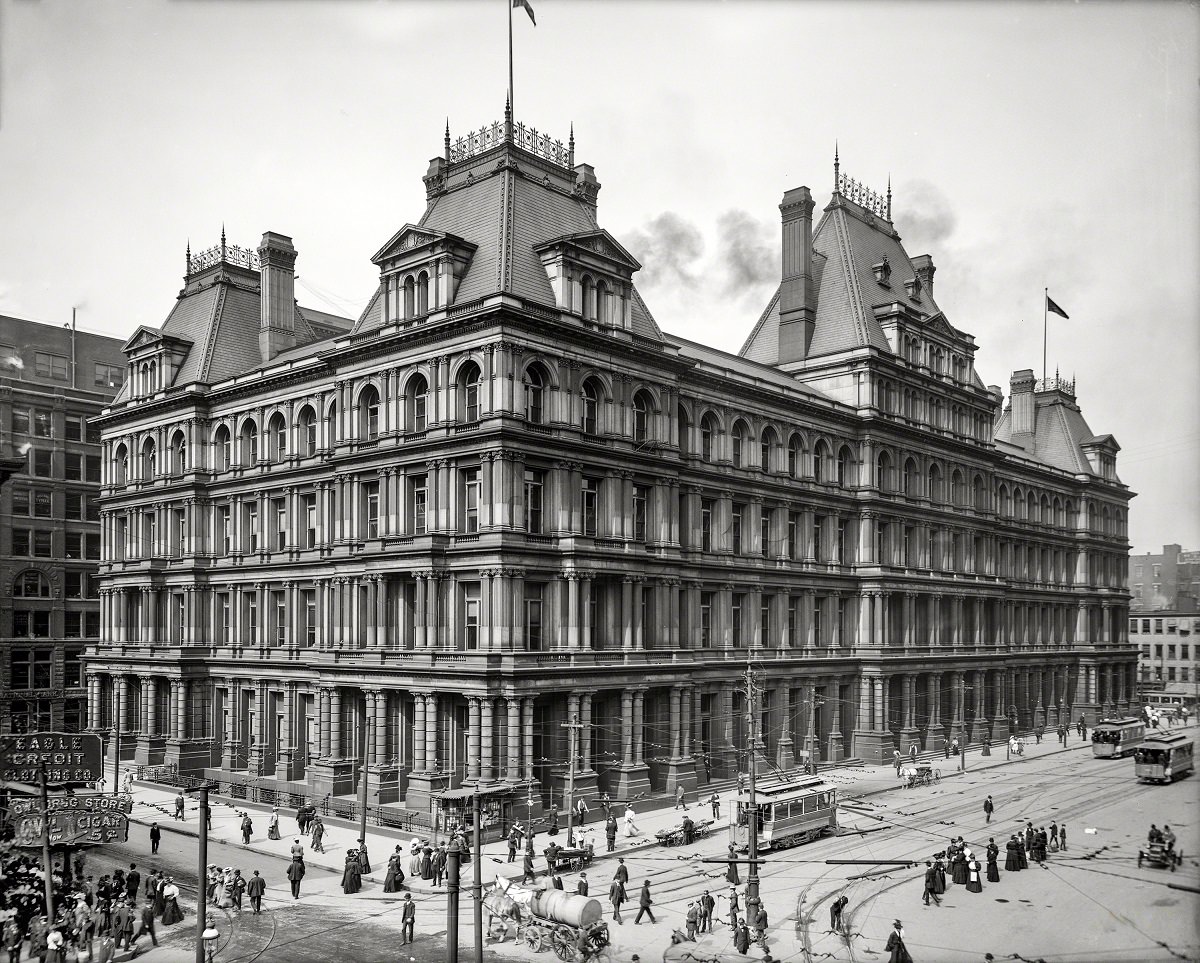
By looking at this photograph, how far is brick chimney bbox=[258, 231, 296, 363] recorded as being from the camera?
224 ft

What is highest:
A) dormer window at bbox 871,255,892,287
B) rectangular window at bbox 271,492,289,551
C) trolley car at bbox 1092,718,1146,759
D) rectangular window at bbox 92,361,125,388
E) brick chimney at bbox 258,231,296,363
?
dormer window at bbox 871,255,892,287

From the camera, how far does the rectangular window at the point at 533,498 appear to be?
157ft

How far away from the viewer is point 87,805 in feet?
109

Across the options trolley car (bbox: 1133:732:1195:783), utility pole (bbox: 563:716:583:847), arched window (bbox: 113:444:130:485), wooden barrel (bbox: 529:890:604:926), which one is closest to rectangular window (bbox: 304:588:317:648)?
utility pole (bbox: 563:716:583:847)

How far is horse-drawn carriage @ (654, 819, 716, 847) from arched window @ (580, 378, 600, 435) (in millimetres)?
17968

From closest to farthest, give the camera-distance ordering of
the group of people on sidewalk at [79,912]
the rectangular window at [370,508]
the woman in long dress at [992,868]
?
the group of people on sidewalk at [79,912], the woman in long dress at [992,868], the rectangular window at [370,508]

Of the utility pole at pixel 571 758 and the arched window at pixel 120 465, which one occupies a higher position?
the arched window at pixel 120 465

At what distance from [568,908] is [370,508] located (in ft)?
90.2

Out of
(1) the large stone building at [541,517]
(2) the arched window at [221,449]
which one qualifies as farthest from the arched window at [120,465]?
(2) the arched window at [221,449]

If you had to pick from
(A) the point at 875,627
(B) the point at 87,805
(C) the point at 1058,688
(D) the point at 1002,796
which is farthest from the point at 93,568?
(C) the point at 1058,688

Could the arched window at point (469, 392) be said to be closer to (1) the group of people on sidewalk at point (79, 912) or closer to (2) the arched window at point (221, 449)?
(1) the group of people on sidewalk at point (79, 912)

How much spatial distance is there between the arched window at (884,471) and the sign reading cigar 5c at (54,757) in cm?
5166

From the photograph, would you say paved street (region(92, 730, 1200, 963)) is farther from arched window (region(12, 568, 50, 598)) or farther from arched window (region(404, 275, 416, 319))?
arched window (region(12, 568, 50, 598))

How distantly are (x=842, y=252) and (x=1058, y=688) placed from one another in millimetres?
43394
